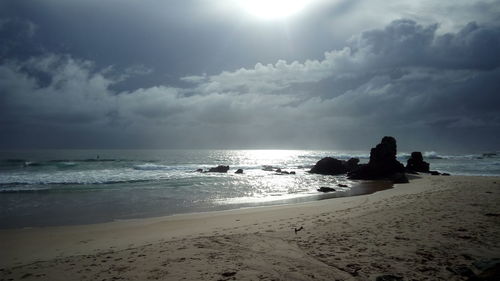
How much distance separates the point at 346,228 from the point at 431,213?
3966 millimetres

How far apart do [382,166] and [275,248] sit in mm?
30767

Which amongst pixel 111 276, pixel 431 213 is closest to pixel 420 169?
pixel 431 213

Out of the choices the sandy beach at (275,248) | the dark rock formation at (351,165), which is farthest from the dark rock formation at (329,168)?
the sandy beach at (275,248)

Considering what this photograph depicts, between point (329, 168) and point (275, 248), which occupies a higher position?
point (329, 168)

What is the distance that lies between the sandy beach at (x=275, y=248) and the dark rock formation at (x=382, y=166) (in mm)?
22618

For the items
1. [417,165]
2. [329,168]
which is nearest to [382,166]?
[329,168]

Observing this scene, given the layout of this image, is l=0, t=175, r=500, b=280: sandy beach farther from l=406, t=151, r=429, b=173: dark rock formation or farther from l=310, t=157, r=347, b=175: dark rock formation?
l=406, t=151, r=429, b=173: dark rock formation

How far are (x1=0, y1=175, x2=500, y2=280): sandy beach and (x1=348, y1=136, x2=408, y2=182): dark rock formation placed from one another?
890 inches

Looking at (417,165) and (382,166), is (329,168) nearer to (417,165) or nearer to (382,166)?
(382,166)

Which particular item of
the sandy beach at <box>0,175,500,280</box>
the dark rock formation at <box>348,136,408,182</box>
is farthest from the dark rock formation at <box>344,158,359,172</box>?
the sandy beach at <box>0,175,500,280</box>

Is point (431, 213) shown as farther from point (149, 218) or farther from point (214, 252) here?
point (149, 218)

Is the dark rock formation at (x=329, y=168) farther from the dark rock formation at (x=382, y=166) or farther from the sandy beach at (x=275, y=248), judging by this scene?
the sandy beach at (x=275, y=248)

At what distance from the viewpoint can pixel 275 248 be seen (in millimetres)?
7027

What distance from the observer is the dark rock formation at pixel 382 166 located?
109 ft
